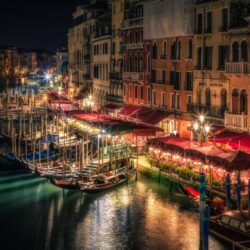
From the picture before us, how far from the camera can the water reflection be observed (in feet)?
78.3

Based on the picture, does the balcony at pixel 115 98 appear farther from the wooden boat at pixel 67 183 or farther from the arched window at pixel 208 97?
the wooden boat at pixel 67 183

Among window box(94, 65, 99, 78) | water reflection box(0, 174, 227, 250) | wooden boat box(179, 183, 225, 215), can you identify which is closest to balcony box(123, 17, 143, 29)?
window box(94, 65, 99, 78)

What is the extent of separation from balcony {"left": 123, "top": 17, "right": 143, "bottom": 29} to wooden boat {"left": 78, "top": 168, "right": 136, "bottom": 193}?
14208mm

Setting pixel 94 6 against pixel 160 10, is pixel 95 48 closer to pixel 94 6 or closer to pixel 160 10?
pixel 94 6

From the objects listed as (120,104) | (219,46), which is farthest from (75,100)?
(219,46)

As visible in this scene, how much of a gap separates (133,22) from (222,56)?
43.6 ft

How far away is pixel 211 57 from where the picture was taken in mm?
33750

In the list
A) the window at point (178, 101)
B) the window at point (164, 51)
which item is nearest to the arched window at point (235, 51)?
the window at point (178, 101)

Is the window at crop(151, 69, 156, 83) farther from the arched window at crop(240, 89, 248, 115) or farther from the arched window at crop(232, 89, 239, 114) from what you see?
the arched window at crop(240, 89, 248, 115)

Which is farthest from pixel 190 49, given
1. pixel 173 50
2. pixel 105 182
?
pixel 105 182

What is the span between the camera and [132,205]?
28.9 meters

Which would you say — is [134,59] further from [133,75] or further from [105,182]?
[105,182]

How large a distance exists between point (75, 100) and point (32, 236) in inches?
1556

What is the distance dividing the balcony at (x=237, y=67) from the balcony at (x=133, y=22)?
43.7ft
